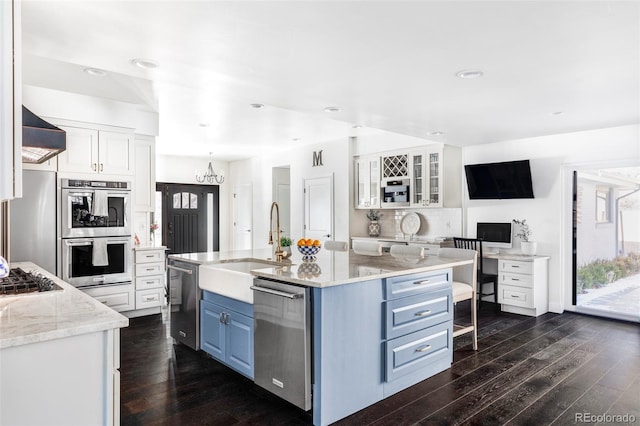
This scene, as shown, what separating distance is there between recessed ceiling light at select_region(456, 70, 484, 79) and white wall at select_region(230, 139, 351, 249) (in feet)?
13.3

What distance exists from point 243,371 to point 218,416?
1.47 feet

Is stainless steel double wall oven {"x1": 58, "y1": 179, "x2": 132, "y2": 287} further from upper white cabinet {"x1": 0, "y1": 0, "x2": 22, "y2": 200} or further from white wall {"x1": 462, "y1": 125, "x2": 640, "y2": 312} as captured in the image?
white wall {"x1": 462, "y1": 125, "x2": 640, "y2": 312}

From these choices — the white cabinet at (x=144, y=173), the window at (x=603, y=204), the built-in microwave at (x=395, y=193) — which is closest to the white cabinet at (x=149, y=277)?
the white cabinet at (x=144, y=173)

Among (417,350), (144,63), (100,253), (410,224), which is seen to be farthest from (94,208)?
(410,224)

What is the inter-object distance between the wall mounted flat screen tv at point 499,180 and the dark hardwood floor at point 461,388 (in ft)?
6.79

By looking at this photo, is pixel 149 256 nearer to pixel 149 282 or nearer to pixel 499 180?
pixel 149 282

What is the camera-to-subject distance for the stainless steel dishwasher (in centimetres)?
241

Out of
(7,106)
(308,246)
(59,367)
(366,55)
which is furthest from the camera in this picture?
(308,246)

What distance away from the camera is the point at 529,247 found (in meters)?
5.39

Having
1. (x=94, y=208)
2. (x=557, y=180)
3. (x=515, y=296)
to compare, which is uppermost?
(x=557, y=180)

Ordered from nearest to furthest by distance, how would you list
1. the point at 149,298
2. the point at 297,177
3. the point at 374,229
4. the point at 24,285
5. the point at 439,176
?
1. the point at 24,285
2. the point at 149,298
3. the point at 439,176
4. the point at 374,229
5. the point at 297,177

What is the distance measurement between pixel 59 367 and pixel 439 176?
556cm

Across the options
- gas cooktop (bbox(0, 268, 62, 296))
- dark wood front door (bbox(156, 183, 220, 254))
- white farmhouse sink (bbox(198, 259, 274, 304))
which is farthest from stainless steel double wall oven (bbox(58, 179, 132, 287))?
dark wood front door (bbox(156, 183, 220, 254))

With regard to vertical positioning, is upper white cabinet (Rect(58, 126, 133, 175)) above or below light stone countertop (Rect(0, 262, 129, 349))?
above
